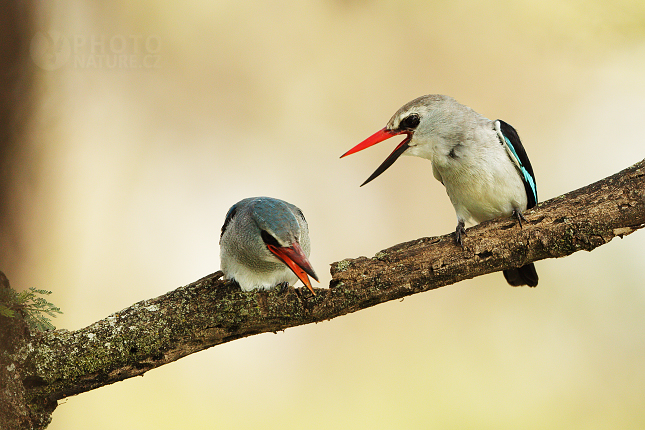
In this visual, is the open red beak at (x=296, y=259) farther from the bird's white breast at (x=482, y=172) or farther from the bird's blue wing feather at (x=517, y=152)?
the bird's blue wing feather at (x=517, y=152)

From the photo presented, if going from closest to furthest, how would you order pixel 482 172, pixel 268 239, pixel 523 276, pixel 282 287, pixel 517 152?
pixel 268 239
pixel 282 287
pixel 482 172
pixel 517 152
pixel 523 276

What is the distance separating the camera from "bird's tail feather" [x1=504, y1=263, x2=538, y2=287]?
126 inches

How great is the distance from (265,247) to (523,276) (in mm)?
1777

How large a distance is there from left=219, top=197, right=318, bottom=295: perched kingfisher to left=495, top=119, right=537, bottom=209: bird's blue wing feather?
136 centimetres

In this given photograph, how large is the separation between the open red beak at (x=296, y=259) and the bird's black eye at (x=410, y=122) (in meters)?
1.11

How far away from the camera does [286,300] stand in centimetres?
247

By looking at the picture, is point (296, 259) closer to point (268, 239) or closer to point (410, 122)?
point (268, 239)

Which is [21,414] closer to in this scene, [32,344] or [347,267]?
[32,344]

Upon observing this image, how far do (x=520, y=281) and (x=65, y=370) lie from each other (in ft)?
8.83

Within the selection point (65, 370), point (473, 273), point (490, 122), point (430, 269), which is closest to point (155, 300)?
point (65, 370)

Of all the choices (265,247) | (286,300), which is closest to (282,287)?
(286,300)

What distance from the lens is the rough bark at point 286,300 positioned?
2.32m

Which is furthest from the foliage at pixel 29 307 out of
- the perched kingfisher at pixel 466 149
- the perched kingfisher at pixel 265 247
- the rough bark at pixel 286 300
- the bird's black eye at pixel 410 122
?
the bird's black eye at pixel 410 122

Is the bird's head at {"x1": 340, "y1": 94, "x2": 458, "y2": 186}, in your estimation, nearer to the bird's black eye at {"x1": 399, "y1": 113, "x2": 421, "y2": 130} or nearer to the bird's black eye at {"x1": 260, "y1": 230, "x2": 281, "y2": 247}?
the bird's black eye at {"x1": 399, "y1": 113, "x2": 421, "y2": 130}
